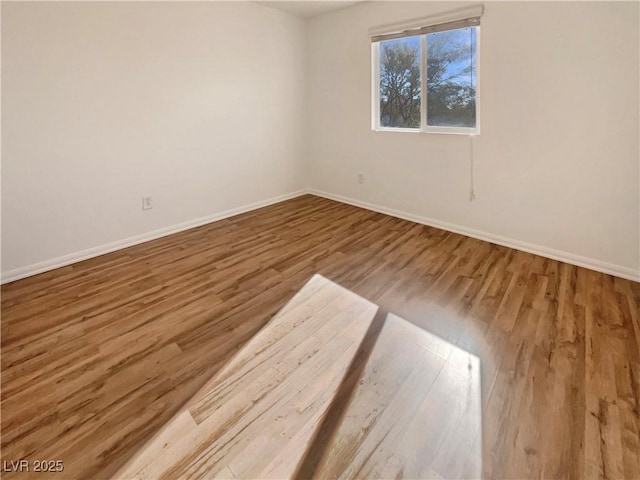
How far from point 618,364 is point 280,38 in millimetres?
4435

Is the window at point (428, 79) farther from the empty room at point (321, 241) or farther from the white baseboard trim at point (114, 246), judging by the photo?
the white baseboard trim at point (114, 246)

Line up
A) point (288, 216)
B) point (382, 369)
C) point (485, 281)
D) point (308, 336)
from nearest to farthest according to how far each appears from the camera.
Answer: point (382, 369)
point (308, 336)
point (485, 281)
point (288, 216)

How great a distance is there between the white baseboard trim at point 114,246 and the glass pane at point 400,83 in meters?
1.89

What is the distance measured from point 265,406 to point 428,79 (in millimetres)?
3391

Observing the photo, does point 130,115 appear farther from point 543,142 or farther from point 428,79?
point 543,142

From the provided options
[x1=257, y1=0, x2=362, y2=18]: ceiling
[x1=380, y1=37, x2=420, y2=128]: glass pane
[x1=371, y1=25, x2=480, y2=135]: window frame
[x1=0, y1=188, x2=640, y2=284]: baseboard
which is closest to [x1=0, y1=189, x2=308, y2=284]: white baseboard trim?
[x1=0, y1=188, x2=640, y2=284]: baseboard

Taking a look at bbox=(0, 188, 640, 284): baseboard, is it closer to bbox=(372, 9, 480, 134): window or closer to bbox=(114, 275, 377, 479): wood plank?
bbox=(372, 9, 480, 134): window

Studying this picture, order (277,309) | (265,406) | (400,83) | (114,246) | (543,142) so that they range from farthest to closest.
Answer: (400,83) → (114,246) → (543,142) → (277,309) → (265,406)

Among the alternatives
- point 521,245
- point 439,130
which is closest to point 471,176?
point 439,130

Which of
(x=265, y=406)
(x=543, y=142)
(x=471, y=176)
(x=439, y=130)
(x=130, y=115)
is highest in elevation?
(x=130, y=115)

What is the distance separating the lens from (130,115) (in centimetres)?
307

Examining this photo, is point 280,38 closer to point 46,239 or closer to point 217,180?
point 217,180

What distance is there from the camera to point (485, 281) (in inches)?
98.8

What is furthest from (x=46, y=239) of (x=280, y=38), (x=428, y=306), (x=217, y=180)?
(x=280, y=38)
